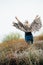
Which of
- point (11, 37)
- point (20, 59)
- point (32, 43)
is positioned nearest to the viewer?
point (20, 59)

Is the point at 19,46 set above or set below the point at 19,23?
below

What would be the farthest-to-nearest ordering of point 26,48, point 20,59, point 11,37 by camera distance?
point 11,37 < point 26,48 < point 20,59

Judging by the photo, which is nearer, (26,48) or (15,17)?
(26,48)

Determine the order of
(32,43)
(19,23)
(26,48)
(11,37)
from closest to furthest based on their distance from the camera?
1. (26,48)
2. (32,43)
3. (19,23)
4. (11,37)

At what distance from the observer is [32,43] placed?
20.6 metres

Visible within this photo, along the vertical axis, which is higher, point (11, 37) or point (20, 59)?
point (11, 37)

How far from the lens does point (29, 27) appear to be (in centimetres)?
2161

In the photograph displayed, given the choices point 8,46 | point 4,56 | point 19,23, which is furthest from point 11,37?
point 4,56

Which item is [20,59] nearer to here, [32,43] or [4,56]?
[4,56]

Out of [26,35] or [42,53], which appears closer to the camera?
[42,53]

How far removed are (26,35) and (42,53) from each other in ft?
14.6

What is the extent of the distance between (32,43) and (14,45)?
133cm

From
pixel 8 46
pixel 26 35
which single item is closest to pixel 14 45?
pixel 8 46

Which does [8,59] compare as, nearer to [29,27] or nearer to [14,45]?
[14,45]
